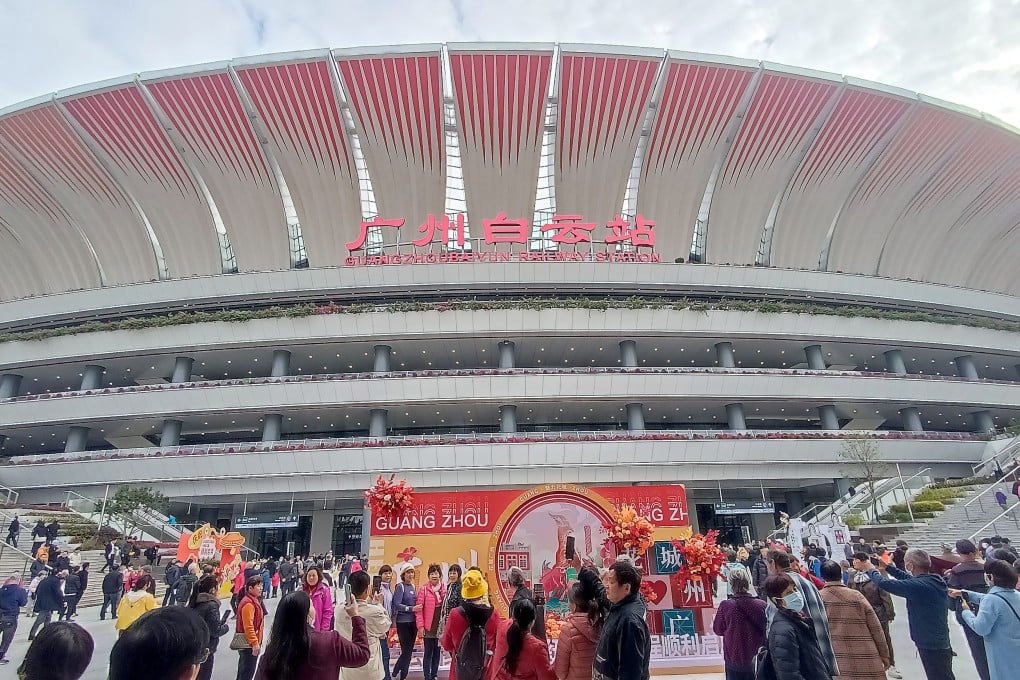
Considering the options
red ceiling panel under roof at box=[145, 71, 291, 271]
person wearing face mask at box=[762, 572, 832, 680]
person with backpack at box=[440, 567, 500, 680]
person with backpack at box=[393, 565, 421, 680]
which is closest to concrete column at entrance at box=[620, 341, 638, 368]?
person with backpack at box=[393, 565, 421, 680]

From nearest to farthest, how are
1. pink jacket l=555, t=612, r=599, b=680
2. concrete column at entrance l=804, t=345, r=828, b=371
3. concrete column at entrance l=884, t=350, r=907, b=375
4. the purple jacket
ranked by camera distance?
1. pink jacket l=555, t=612, r=599, b=680
2. the purple jacket
3. concrete column at entrance l=804, t=345, r=828, b=371
4. concrete column at entrance l=884, t=350, r=907, b=375

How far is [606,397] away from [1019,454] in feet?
68.0

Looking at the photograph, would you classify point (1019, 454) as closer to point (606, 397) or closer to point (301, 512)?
point (606, 397)

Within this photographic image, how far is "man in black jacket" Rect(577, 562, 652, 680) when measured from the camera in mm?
4109

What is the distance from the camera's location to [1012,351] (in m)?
35.4

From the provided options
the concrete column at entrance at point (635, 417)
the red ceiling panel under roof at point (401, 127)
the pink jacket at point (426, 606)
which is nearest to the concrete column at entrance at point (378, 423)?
the concrete column at entrance at point (635, 417)

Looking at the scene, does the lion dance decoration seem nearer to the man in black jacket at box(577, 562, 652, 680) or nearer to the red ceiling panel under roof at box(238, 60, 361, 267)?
the man in black jacket at box(577, 562, 652, 680)

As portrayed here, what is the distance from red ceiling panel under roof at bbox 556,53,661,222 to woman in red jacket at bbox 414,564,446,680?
34370 millimetres

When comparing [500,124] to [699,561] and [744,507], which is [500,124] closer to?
[744,507]

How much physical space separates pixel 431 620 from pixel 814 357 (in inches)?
1280

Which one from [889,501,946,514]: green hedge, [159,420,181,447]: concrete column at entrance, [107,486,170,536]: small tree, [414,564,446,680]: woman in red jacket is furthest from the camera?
[159,420,181,447]: concrete column at entrance

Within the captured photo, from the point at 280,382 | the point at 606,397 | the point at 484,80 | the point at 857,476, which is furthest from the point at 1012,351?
the point at 280,382

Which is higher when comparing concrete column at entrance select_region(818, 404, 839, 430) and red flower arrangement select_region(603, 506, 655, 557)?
concrete column at entrance select_region(818, 404, 839, 430)

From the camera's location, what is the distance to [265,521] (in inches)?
1104
